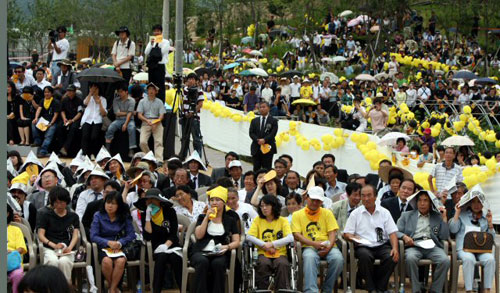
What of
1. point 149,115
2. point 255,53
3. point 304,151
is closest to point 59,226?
point 149,115

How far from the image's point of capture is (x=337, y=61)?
52.9m

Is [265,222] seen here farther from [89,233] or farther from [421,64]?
[421,64]

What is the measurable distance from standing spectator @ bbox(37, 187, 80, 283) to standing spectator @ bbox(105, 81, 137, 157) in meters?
8.14

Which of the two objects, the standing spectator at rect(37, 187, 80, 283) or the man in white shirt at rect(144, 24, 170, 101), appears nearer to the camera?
the standing spectator at rect(37, 187, 80, 283)

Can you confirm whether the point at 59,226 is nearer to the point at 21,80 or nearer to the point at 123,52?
the point at 123,52

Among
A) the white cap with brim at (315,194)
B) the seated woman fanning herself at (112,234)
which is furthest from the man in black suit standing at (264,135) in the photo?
the seated woman fanning herself at (112,234)

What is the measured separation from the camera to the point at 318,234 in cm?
1343

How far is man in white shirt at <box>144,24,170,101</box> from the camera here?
2212cm

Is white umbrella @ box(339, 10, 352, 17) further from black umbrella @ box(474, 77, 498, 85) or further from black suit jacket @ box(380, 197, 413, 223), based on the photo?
black suit jacket @ box(380, 197, 413, 223)

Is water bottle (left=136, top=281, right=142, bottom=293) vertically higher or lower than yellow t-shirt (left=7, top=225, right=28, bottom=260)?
lower

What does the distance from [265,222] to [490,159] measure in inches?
272

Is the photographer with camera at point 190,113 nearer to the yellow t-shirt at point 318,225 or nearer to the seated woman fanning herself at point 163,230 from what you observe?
the seated woman fanning herself at point 163,230

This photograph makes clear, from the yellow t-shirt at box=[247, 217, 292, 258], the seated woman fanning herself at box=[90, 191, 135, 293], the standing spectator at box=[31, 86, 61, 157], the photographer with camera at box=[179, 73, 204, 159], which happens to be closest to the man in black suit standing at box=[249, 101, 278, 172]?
the photographer with camera at box=[179, 73, 204, 159]

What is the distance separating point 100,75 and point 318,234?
8.44m
